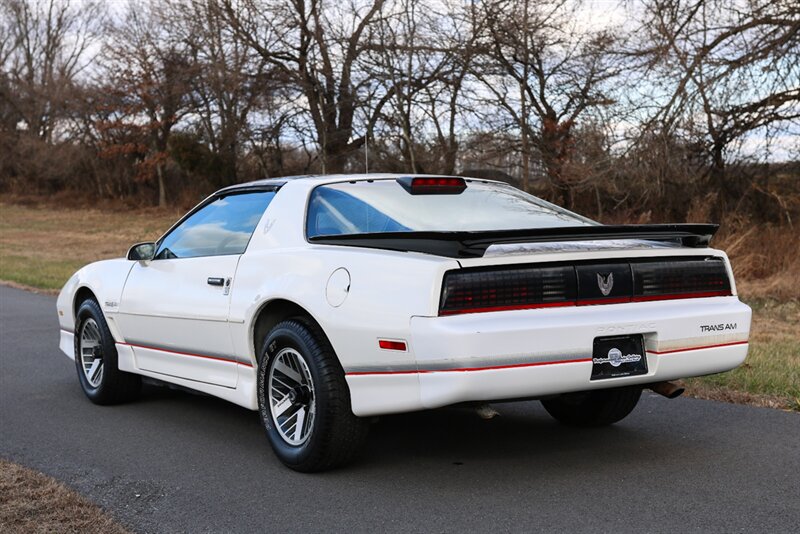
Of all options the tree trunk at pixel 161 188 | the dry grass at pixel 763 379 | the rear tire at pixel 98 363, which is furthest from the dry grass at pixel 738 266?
the rear tire at pixel 98 363

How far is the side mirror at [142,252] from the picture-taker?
6325mm

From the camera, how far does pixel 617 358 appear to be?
4410 millimetres

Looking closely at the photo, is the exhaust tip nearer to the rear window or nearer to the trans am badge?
the trans am badge

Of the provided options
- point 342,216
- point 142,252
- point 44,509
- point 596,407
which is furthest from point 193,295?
point 596,407

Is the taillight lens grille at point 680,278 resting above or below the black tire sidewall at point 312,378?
above

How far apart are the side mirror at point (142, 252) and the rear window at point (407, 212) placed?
160cm

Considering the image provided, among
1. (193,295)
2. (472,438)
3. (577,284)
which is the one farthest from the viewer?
(193,295)

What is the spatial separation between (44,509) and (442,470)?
184 centimetres

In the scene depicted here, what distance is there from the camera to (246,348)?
5168mm

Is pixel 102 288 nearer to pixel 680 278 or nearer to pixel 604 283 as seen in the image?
pixel 604 283

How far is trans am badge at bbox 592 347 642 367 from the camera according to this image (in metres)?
4.38

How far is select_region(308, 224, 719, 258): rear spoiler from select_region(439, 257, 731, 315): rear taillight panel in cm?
11

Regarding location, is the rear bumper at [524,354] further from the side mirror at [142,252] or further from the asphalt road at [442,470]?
the side mirror at [142,252]

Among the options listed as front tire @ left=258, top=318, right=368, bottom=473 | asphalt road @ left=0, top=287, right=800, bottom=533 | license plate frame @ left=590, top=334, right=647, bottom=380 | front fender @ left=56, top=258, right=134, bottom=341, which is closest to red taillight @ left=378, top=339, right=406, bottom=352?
front tire @ left=258, top=318, right=368, bottom=473
